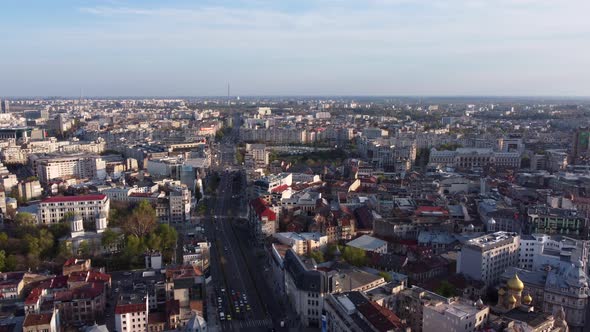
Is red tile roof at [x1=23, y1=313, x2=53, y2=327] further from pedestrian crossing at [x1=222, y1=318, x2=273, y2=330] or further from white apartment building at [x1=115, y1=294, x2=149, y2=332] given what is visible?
pedestrian crossing at [x1=222, y1=318, x2=273, y2=330]

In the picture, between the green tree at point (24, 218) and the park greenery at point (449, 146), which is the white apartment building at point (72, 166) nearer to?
the green tree at point (24, 218)

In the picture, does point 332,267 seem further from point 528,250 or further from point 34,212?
point 34,212

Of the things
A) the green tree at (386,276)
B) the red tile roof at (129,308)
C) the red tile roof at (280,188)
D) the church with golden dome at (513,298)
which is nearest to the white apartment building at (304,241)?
the green tree at (386,276)

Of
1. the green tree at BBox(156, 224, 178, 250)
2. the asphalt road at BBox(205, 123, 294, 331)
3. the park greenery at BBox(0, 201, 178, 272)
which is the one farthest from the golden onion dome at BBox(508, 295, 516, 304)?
the green tree at BBox(156, 224, 178, 250)

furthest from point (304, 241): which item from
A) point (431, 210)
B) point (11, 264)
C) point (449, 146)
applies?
point (449, 146)

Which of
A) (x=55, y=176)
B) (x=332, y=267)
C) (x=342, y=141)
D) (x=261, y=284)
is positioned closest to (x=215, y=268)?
(x=261, y=284)

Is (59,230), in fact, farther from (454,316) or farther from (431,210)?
(454,316)

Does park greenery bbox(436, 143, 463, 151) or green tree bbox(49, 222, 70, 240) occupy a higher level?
park greenery bbox(436, 143, 463, 151)
